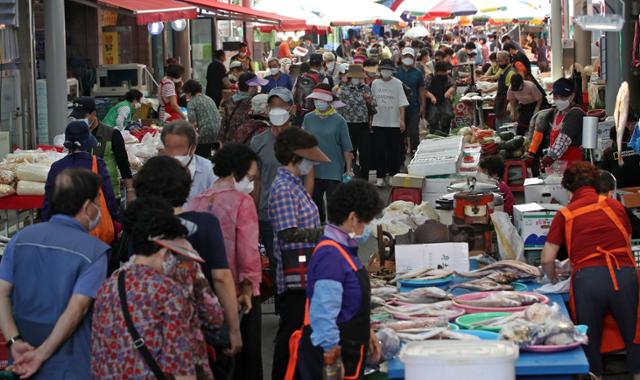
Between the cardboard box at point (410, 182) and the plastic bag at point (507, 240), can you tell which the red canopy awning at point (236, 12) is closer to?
the cardboard box at point (410, 182)

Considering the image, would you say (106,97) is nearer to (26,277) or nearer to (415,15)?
(26,277)

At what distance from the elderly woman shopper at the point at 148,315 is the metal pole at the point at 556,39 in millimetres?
20557

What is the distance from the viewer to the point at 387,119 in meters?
17.3

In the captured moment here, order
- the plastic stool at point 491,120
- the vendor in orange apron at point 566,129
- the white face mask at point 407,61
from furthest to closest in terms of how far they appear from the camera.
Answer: the plastic stool at point 491,120 < the white face mask at point 407,61 < the vendor in orange apron at point 566,129

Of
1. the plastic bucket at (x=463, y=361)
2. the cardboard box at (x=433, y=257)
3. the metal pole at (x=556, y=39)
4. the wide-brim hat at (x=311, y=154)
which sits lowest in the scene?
the plastic bucket at (x=463, y=361)

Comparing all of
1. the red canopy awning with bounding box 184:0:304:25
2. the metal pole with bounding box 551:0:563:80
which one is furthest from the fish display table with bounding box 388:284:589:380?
the metal pole with bounding box 551:0:563:80

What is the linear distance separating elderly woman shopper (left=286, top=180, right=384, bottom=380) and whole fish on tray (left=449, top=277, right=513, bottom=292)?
1.99m

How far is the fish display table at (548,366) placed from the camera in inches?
246

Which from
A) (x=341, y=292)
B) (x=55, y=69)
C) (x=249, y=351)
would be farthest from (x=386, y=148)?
(x=341, y=292)

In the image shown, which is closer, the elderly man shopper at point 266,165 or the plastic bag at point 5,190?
the elderly man shopper at point 266,165

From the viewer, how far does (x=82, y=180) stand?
5836mm

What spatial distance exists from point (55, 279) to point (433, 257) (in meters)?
3.65

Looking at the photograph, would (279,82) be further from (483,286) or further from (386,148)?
(483,286)

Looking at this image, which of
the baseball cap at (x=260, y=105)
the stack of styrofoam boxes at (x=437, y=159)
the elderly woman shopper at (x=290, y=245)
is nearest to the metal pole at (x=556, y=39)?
the stack of styrofoam boxes at (x=437, y=159)
